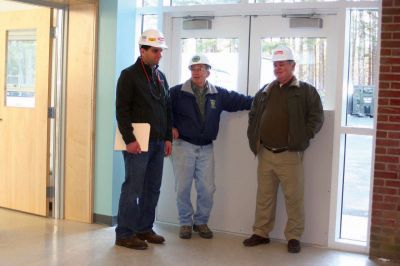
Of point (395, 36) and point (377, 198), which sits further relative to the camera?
point (377, 198)

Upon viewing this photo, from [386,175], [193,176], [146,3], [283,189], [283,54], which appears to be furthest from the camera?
[146,3]

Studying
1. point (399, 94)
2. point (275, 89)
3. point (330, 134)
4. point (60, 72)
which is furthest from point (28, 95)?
point (399, 94)

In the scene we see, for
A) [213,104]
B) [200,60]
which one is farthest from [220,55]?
[213,104]

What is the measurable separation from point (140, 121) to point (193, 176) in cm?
79

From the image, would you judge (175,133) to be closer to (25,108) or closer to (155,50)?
(155,50)

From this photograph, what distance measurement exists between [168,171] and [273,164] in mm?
1136

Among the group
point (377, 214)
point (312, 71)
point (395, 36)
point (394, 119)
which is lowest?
point (377, 214)

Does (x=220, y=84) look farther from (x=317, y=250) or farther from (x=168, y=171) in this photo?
(x=317, y=250)

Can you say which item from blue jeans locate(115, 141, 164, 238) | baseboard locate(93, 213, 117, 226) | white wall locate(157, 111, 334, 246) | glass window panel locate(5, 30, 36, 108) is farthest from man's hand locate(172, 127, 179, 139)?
glass window panel locate(5, 30, 36, 108)

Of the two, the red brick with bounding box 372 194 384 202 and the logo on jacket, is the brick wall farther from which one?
the logo on jacket

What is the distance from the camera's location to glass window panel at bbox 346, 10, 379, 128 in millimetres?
4398

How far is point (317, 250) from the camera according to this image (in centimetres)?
445

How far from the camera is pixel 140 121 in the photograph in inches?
167

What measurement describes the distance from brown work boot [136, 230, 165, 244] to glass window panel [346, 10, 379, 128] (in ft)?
5.80
